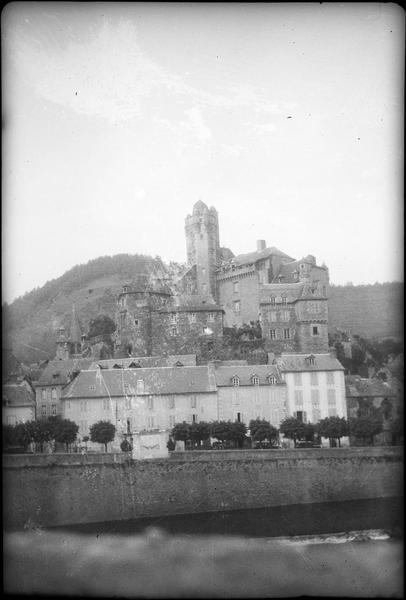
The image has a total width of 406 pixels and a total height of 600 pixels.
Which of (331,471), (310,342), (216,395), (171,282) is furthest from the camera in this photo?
(171,282)

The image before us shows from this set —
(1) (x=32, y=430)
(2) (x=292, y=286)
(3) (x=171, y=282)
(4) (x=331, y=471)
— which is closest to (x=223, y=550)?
(4) (x=331, y=471)

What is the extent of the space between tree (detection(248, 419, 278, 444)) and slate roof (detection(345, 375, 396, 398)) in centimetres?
790

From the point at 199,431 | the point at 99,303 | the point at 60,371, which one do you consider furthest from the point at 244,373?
the point at 99,303

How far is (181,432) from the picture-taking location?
3253 centimetres

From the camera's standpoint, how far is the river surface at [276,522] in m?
24.0

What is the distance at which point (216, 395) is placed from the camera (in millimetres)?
36250

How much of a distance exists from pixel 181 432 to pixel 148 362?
8.92m

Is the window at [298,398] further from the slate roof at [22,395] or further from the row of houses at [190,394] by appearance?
the slate roof at [22,395]

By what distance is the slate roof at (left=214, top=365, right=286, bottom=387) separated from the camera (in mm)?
36688

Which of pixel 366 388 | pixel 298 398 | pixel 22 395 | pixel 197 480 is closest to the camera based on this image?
pixel 197 480

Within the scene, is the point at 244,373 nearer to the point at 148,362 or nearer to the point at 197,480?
the point at 148,362

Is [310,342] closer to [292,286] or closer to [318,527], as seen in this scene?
[292,286]

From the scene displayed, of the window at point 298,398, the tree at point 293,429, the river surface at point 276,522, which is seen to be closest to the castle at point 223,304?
the window at point 298,398

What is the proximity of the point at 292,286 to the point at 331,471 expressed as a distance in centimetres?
1934
